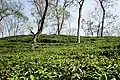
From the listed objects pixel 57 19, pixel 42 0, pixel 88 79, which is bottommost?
pixel 88 79

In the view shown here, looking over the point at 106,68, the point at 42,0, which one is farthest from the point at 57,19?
the point at 106,68

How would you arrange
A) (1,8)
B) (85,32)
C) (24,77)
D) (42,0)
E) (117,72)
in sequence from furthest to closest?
1. (85,32)
2. (42,0)
3. (1,8)
4. (117,72)
5. (24,77)

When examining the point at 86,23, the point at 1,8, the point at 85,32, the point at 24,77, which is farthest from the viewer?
the point at 85,32

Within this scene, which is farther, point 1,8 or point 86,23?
point 86,23

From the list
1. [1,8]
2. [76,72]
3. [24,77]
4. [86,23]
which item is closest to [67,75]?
[76,72]

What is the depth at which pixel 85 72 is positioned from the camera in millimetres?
6941

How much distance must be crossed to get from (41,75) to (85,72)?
122 centimetres

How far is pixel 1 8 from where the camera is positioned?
137ft

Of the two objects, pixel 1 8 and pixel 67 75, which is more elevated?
pixel 1 8

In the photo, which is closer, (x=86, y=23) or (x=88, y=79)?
(x=88, y=79)

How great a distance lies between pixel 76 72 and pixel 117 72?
1.14 meters

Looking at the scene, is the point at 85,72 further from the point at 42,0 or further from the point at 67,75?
the point at 42,0

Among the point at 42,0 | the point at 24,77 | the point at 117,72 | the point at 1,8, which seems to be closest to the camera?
the point at 24,77

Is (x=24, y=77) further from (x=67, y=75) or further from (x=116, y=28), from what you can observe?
(x=116, y=28)
